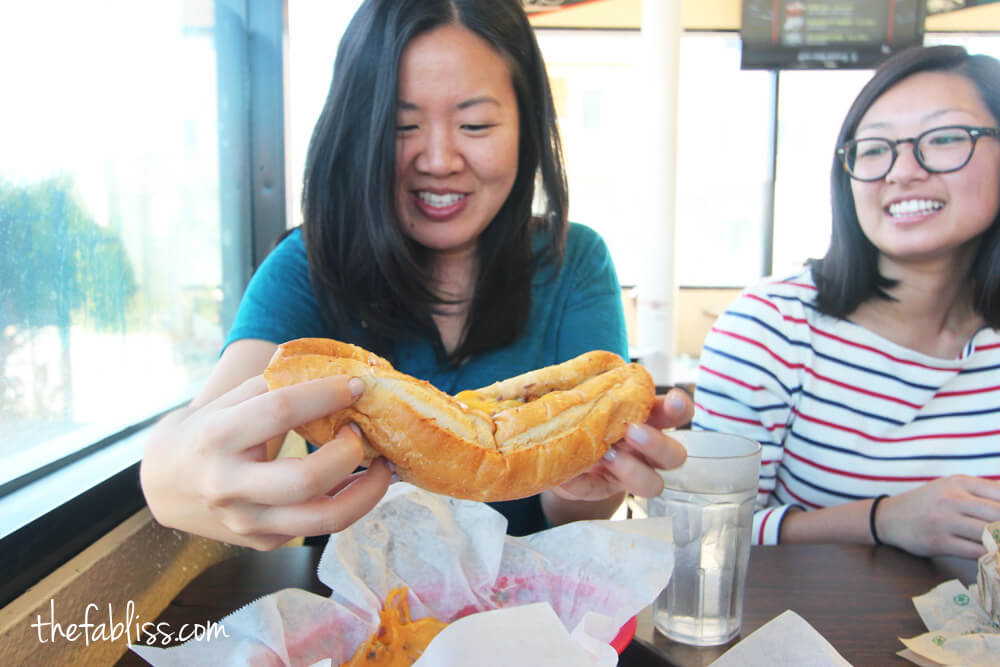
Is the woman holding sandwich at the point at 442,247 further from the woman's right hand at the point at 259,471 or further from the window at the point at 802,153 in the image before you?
the window at the point at 802,153

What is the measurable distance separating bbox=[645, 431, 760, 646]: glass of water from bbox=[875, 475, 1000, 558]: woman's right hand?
461 millimetres

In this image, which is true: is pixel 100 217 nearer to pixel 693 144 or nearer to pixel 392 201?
pixel 392 201

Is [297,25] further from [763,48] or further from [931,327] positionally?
[763,48]

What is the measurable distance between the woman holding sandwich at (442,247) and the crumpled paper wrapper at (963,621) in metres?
0.39

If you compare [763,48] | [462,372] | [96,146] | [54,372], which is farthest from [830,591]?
[763,48]

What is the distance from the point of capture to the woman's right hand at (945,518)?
3.99 feet

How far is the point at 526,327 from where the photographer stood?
160cm

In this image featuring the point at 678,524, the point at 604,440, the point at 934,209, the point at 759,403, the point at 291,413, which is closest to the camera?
the point at 291,413

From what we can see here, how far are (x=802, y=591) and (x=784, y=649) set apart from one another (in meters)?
0.27

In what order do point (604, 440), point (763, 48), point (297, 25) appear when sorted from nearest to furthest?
→ point (604, 440), point (297, 25), point (763, 48)

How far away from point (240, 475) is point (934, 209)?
1.56m

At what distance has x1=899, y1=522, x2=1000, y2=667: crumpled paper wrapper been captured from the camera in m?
0.86

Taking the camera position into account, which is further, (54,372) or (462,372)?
(462,372)

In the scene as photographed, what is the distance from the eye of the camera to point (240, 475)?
0.73 metres
